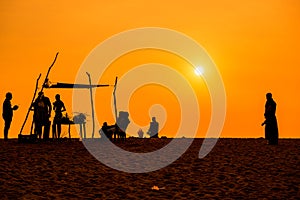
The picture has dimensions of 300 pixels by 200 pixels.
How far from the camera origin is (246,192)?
46.5 ft

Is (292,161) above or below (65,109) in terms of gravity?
below

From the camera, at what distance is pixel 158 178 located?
16.8 m

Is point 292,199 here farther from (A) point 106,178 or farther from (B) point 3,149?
(B) point 3,149

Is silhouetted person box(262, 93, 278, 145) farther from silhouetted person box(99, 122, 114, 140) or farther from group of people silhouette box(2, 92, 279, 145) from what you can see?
silhouetted person box(99, 122, 114, 140)

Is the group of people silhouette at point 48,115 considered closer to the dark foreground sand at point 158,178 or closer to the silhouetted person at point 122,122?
the silhouetted person at point 122,122

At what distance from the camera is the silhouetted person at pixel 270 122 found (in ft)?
101

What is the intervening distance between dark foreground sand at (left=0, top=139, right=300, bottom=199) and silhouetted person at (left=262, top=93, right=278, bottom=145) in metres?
7.63

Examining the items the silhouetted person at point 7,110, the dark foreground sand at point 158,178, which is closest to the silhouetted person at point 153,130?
the silhouetted person at point 7,110

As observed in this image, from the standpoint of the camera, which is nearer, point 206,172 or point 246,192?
point 246,192

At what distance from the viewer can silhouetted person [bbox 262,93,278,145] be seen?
3088cm

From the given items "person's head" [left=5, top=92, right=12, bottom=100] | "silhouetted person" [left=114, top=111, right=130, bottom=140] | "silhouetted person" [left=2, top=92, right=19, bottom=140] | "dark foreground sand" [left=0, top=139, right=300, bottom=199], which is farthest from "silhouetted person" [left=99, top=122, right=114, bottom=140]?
"dark foreground sand" [left=0, top=139, right=300, bottom=199]

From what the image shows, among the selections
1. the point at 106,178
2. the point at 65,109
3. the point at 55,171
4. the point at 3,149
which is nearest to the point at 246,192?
the point at 106,178

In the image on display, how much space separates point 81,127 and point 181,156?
39.6ft

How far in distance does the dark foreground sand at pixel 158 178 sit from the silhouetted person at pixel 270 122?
7633 mm
